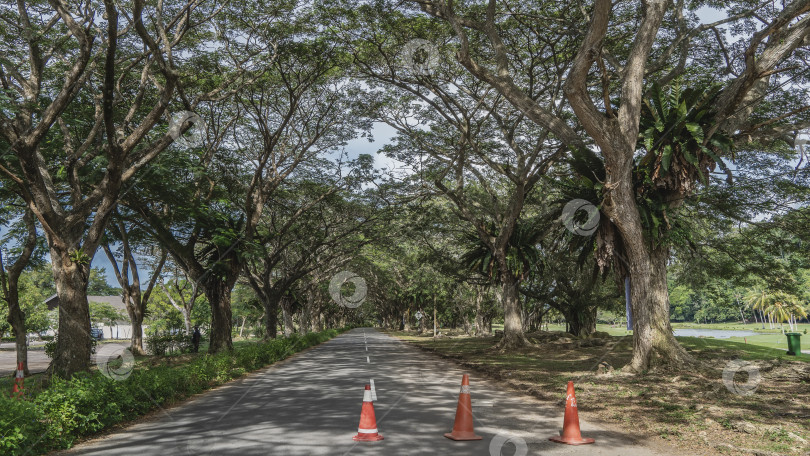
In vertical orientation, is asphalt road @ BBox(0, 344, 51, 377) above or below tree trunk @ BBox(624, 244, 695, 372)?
below

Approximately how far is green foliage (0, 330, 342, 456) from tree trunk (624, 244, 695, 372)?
9274 mm

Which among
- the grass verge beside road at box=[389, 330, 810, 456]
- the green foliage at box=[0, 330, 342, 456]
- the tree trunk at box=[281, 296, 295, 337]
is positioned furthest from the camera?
the tree trunk at box=[281, 296, 295, 337]

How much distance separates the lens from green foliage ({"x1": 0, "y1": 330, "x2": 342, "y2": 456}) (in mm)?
5758

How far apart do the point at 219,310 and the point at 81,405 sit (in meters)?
12.7

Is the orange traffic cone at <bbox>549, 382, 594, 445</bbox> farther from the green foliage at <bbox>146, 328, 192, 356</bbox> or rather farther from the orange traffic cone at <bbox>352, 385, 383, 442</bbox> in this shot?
the green foliage at <bbox>146, 328, 192, 356</bbox>

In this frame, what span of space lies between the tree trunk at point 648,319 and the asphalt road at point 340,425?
227 centimetres

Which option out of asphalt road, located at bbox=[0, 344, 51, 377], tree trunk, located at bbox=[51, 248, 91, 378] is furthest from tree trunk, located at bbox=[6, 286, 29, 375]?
asphalt road, located at bbox=[0, 344, 51, 377]

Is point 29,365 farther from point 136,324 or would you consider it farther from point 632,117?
point 632,117

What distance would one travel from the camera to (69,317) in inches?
432

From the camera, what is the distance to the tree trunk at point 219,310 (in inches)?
747

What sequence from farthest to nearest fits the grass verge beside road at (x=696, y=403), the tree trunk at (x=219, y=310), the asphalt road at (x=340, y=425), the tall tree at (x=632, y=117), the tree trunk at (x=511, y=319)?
1. the tree trunk at (x=511, y=319)
2. the tree trunk at (x=219, y=310)
3. the tall tree at (x=632, y=117)
4. the grass verge beside road at (x=696, y=403)
5. the asphalt road at (x=340, y=425)

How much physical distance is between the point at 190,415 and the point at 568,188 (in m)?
9.83

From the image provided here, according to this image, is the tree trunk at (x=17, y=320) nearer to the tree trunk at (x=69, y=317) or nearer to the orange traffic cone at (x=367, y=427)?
the tree trunk at (x=69, y=317)

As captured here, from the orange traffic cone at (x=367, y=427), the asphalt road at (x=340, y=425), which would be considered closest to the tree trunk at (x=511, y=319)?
the asphalt road at (x=340, y=425)
